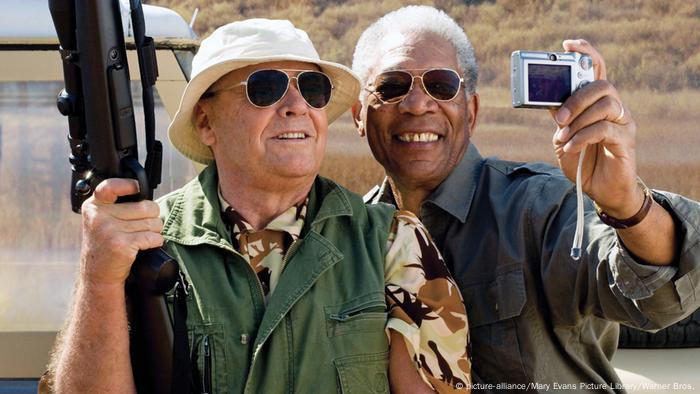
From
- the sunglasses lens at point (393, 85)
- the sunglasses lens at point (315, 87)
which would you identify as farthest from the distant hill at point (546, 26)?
the sunglasses lens at point (315, 87)

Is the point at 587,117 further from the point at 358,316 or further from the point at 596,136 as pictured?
the point at 358,316

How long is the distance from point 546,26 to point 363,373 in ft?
8.40

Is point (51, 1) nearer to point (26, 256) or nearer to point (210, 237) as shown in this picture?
point (210, 237)

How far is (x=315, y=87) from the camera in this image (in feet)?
8.50

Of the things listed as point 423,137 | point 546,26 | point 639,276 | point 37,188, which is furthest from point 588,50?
point 546,26

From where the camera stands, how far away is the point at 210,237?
2490 millimetres

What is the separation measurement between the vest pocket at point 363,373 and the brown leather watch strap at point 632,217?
58 cm

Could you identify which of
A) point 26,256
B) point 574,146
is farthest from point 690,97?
point 26,256

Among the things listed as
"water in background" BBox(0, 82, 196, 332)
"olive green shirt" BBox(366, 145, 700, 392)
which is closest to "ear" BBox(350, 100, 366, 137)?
"olive green shirt" BBox(366, 145, 700, 392)

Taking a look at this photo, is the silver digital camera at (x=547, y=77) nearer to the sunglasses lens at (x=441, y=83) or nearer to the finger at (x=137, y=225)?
the sunglasses lens at (x=441, y=83)

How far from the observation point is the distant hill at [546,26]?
14.1 feet

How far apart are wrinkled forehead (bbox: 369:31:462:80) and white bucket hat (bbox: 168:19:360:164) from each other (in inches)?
9.1

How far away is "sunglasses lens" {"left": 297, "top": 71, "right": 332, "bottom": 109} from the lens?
257cm

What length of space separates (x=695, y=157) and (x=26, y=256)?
257cm
